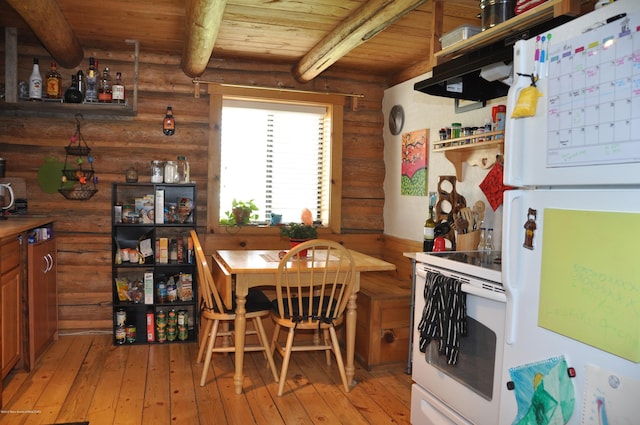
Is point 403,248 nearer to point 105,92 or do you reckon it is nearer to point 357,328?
point 357,328

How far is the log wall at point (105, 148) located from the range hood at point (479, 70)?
187 cm

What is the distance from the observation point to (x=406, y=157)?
14.1 ft

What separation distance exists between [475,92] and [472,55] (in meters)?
0.55

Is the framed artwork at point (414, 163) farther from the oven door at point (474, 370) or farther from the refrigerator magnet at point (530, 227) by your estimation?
the refrigerator magnet at point (530, 227)

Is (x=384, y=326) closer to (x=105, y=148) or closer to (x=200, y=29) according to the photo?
(x=200, y=29)

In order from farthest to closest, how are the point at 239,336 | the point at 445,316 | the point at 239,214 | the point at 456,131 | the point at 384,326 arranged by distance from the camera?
the point at 239,214
the point at 384,326
the point at 456,131
the point at 239,336
the point at 445,316

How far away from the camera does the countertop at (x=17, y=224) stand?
2774mm

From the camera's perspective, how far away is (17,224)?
10.2 feet

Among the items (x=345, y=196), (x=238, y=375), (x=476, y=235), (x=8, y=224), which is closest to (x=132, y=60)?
(x=8, y=224)

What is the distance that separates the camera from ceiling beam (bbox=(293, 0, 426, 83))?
8.76 ft

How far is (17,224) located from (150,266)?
1066 millimetres

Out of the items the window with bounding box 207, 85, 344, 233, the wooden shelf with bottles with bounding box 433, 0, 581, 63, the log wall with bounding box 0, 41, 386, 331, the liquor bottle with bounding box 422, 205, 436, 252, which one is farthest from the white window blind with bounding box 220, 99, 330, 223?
the wooden shelf with bottles with bounding box 433, 0, 581, 63

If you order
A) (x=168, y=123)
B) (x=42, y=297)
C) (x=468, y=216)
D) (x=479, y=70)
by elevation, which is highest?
(x=479, y=70)

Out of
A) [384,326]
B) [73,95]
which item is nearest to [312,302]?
[384,326]
